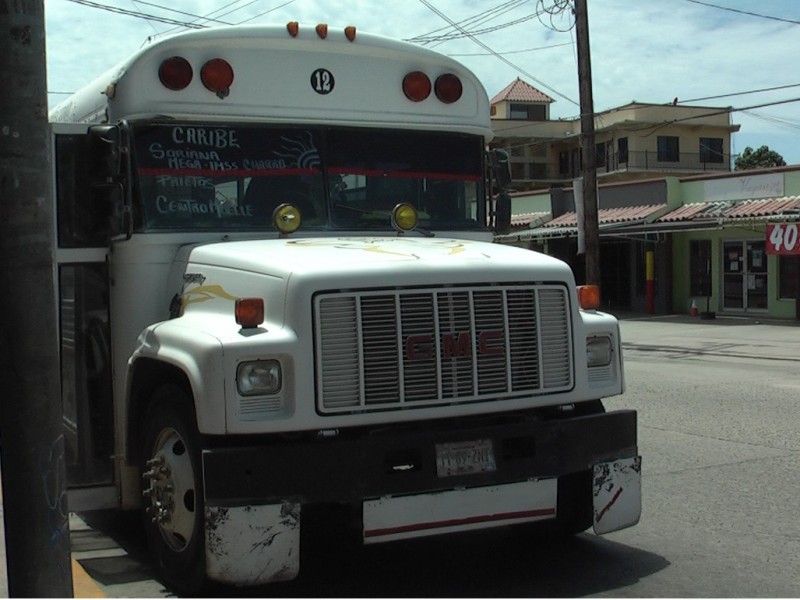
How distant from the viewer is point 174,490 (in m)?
5.01

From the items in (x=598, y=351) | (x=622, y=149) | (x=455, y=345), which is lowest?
(x=598, y=351)

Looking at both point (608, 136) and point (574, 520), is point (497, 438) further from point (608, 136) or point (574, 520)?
point (608, 136)

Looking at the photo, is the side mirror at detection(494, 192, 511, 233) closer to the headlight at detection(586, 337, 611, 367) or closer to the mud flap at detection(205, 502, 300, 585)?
the headlight at detection(586, 337, 611, 367)

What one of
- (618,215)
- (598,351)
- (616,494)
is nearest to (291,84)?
(598,351)

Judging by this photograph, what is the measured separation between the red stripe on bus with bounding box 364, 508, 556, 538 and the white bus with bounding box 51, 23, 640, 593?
1cm

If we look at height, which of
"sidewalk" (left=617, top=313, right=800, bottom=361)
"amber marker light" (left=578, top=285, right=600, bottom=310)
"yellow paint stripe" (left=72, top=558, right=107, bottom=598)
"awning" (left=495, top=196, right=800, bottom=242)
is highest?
"awning" (left=495, top=196, right=800, bottom=242)

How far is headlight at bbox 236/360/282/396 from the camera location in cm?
456

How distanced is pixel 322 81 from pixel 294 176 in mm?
632

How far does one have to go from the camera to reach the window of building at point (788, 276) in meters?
26.4

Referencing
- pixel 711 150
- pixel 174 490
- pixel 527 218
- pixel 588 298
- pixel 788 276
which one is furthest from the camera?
pixel 711 150

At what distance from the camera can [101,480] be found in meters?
5.72

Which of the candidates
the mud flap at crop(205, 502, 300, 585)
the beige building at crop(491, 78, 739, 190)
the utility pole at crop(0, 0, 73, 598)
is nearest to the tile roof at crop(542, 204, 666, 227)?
the mud flap at crop(205, 502, 300, 585)

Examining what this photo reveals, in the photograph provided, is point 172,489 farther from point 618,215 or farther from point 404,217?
point 618,215

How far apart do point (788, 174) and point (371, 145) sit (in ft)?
72.9
